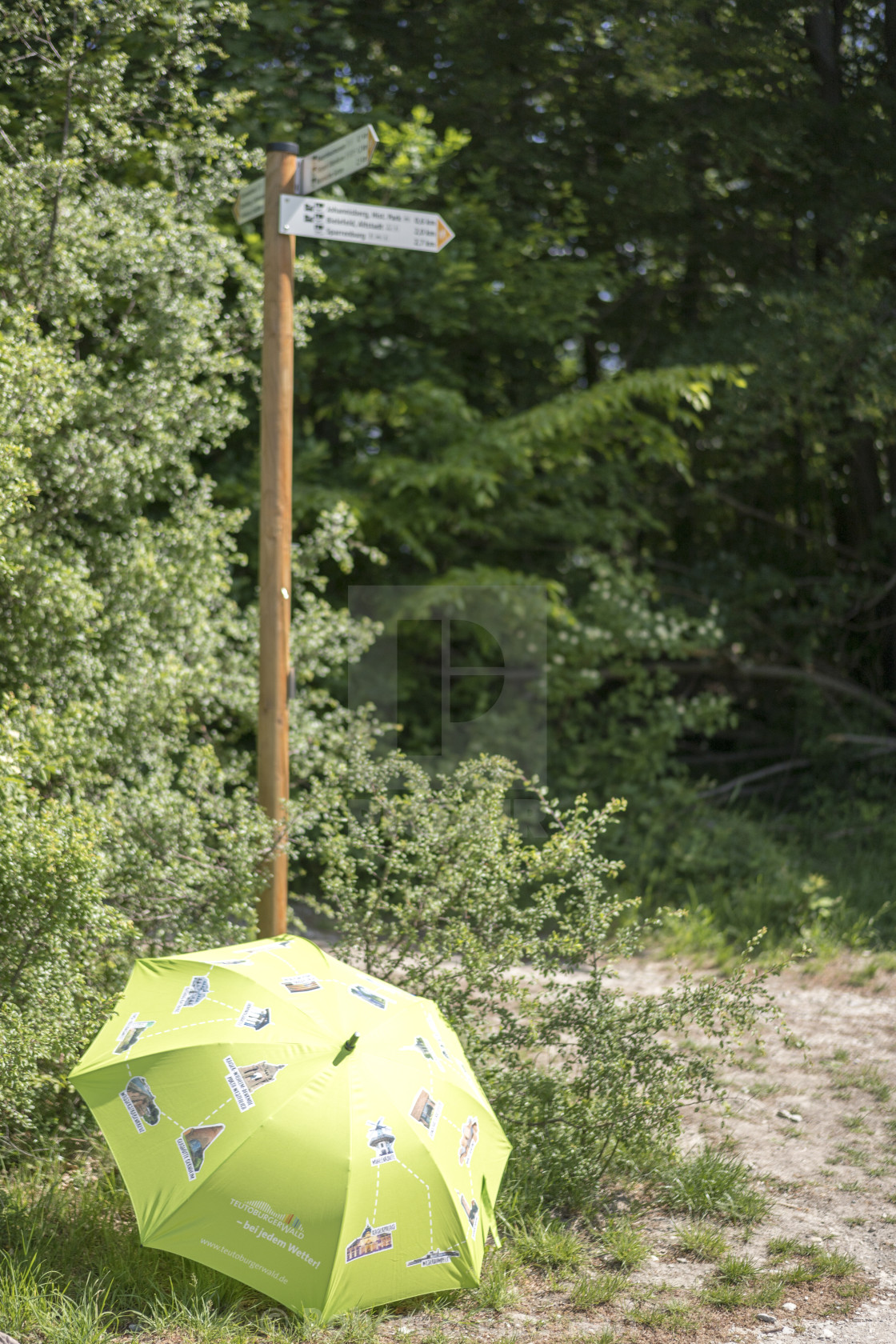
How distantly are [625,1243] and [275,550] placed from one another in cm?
274

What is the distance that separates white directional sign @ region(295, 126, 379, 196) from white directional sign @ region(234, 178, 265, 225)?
186 millimetres

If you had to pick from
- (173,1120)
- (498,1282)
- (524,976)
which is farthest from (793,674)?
(173,1120)

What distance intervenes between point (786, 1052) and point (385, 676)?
3.32 meters

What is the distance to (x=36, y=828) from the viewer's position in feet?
10.9

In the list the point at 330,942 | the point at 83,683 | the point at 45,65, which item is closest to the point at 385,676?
the point at 330,942

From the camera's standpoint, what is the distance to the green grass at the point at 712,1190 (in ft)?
11.9

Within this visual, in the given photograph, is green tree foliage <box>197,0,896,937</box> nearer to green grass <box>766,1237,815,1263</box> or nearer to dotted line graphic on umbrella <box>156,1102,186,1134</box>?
green grass <box>766,1237,815,1263</box>

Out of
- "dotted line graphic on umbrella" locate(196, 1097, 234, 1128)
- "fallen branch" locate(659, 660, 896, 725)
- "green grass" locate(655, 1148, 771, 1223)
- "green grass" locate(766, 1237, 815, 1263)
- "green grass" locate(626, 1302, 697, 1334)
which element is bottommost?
"fallen branch" locate(659, 660, 896, 725)

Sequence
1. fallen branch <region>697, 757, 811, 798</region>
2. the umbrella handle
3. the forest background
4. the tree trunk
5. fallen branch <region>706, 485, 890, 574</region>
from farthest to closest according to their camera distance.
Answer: fallen branch <region>706, 485, 890, 574</region> → fallen branch <region>697, 757, 811, 798</region> → the tree trunk → the forest background → the umbrella handle

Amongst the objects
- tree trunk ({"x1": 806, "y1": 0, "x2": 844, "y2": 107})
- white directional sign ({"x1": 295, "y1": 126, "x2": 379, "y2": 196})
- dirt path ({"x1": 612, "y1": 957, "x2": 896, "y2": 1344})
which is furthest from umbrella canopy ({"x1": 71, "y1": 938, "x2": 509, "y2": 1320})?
tree trunk ({"x1": 806, "y1": 0, "x2": 844, "y2": 107})

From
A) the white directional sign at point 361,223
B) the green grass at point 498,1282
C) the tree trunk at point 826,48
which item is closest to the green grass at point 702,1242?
the green grass at point 498,1282

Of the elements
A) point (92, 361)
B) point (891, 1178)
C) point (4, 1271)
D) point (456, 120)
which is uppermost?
→ point (456, 120)

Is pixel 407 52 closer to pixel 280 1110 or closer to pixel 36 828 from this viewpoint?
pixel 36 828

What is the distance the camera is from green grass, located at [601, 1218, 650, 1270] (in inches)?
131
